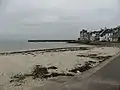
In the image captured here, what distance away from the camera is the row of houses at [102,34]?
120m

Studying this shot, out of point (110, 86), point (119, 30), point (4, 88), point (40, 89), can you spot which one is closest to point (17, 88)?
point (4, 88)

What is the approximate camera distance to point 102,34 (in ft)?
445

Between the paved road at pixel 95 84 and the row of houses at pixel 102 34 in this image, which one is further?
the row of houses at pixel 102 34

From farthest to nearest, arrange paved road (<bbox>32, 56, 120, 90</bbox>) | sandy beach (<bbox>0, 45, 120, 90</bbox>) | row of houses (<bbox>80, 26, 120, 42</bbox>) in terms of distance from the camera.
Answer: row of houses (<bbox>80, 26, 120, 42</bbox>), sandy beach (<bbox>0, 45, 120, 90</bbox>), paved road (<bbox>32, 56, 120, 90</bbox>)

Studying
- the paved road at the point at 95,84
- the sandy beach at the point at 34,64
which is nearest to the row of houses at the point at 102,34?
the sandy beach at the point at 34,64

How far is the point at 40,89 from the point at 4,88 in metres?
1.98

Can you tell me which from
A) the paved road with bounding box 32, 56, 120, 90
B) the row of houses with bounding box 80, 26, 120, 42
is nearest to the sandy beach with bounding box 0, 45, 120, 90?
the paved road with bounding box 32, 56, 120, 90

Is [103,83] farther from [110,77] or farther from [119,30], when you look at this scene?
[119,30]

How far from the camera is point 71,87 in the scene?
235 inches

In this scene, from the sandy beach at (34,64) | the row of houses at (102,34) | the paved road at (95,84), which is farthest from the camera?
the row of houses at (102,34)

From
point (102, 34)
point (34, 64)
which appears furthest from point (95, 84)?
point (102, 34)

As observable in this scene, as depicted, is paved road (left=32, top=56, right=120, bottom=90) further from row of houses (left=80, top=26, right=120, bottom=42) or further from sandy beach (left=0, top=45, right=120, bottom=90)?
row of houses (left=80, top=26, right=120, bottom=42)

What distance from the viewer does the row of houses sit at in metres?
120

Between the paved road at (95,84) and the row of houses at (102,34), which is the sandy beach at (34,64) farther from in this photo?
the row of houses at (102,34)
